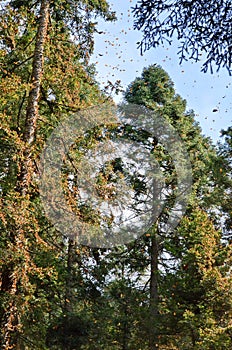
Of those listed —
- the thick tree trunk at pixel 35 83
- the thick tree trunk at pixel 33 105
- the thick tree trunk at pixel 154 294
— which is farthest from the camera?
the thick tree trunk at pixel 154 294

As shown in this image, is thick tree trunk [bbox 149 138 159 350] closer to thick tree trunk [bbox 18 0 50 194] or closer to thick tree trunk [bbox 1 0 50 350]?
thick tree trunk [bbox 1 0 50 350]

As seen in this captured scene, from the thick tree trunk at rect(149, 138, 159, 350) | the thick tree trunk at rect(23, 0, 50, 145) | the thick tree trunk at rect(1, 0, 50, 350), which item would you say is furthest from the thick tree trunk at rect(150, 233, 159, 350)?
the thick tree trunk at rect(23, 0, 50, 145)

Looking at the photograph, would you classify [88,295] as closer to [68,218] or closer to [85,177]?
[68,218]

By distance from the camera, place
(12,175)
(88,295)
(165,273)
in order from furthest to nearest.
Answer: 1. (165,273)
2. (88,295)
3. (12,175)

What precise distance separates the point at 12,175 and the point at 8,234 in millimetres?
1923

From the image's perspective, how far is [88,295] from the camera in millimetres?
10562

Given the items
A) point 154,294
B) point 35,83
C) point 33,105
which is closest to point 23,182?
point 33,105

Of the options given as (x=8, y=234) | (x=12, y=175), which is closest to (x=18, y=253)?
(x=8, y=234)

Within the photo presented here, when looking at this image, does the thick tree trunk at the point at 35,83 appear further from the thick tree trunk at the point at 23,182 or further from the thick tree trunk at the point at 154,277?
the thick tree trunk at the point at 154,277

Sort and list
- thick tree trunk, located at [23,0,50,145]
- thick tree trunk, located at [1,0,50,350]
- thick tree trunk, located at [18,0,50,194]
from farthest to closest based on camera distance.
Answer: thick tree trunk, located at [23,0,50,145] < thick tree trunk, located at [18,0,50,194] < thick tree trunk, located at [1,0,50,350]

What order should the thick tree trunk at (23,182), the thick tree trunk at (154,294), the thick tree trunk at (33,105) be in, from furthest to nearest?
the thick tree trunk at (154,294), the thick tree trunk at (33,105), the thick tree trunk at (23,182)

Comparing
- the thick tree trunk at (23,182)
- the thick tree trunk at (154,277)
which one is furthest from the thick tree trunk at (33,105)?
the thick tree trunk at (154,277)

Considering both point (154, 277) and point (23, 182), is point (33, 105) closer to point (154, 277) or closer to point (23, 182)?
point (23, 182)

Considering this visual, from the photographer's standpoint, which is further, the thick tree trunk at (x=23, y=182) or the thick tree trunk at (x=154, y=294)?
the thick tree trunk at (x=154, y=294)
